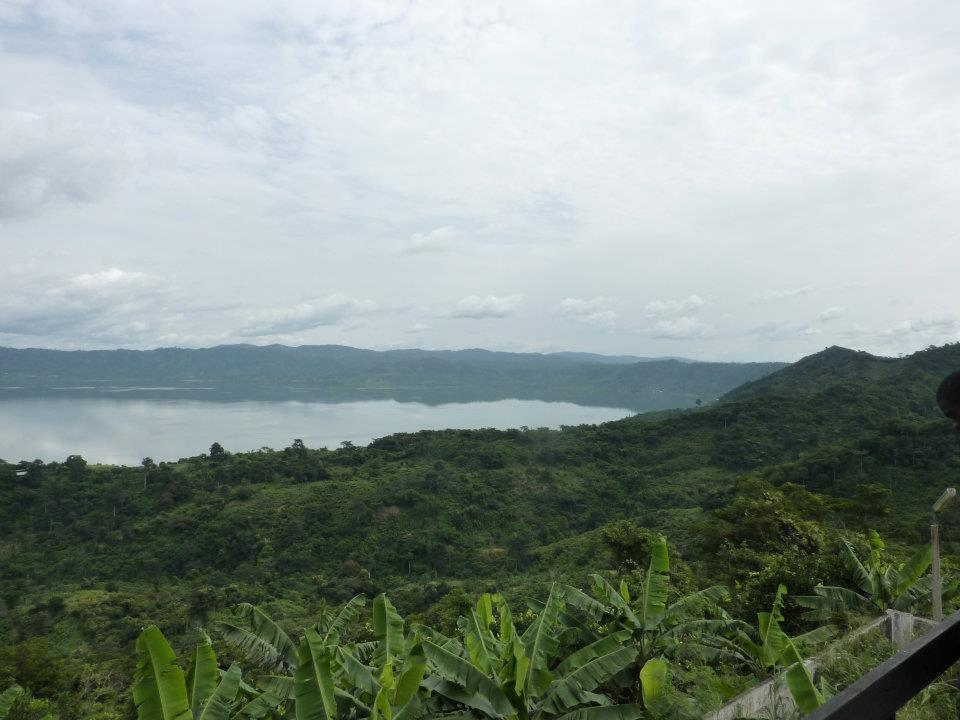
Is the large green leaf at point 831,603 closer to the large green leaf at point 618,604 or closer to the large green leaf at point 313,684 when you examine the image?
the large green leaf at point 618,604

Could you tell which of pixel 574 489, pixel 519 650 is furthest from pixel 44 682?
pixel 574 489

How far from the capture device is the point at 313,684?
3.89m

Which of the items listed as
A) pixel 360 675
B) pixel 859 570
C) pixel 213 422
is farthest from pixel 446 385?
pixel 360 675

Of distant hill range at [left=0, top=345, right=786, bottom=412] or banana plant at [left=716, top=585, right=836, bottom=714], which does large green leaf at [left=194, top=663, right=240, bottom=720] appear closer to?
banana plant at [left=716, top=585, right=836, bottom=714]

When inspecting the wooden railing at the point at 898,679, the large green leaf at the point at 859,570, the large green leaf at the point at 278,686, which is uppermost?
the wooden railing at the point at 898,679

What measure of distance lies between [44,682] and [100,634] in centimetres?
1133

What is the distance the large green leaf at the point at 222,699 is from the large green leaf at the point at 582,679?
2.51m

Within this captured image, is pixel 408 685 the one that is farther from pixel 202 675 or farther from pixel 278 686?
pixel 278 686

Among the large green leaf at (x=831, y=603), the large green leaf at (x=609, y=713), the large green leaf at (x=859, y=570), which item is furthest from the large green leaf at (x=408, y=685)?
the large green leaf at (x=859, y=570)

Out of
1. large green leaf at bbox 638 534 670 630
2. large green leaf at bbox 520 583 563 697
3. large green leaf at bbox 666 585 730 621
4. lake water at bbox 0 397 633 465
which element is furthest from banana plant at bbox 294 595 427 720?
lake water at bbox 0 397 633 465

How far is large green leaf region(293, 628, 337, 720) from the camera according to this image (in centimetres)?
385

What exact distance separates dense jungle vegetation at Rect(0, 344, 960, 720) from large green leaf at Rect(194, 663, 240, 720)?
0.8 inches

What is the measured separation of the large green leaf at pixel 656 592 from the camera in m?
6.11

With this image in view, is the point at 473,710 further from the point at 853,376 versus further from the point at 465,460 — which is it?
the point at 853,376
